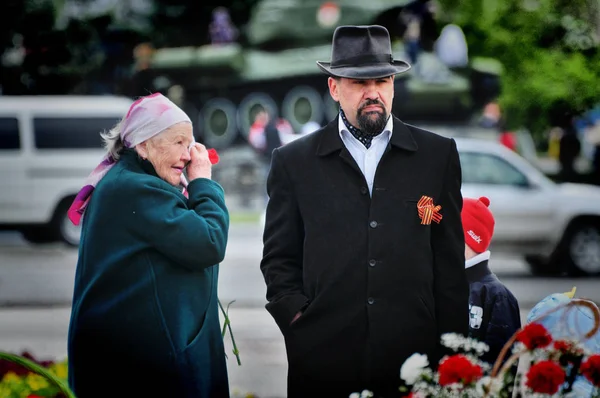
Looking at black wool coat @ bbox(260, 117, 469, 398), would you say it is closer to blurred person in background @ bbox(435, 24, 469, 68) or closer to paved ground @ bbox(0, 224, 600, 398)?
paved ground @ bbox(0, 224, 600, 398)

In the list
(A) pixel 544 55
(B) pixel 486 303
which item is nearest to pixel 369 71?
(B) pixel 486 303

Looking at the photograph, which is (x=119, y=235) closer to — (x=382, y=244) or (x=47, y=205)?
(x=382, y=244)

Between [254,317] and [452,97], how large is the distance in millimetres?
20172

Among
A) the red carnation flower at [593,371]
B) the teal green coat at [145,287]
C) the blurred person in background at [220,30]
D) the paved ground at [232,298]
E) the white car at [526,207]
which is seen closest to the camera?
the red carnation flower at [593,371]

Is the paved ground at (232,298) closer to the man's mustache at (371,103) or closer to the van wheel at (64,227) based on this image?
the van wheel at (64,227)

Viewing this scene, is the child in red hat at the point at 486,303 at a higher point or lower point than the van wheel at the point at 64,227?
higher

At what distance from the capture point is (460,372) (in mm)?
3119

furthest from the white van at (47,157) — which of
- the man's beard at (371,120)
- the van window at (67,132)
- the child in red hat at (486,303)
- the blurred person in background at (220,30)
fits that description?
the blurred person in background at (220,30)

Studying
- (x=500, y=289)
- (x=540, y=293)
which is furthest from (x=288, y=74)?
(x=500, y=289)

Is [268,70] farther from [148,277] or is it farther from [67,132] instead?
[148,277]

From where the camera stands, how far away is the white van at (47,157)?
57.6ft

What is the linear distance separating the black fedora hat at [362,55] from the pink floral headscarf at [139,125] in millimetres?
582

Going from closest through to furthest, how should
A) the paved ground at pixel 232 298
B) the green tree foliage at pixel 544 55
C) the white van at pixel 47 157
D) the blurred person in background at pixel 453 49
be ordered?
the paved ground at pixel 232 298 < the white van at pixel 47 157 < the green tree foliage at pixel 544 55 < the blurred person in background at pixel 453 49

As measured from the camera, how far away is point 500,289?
423cm
